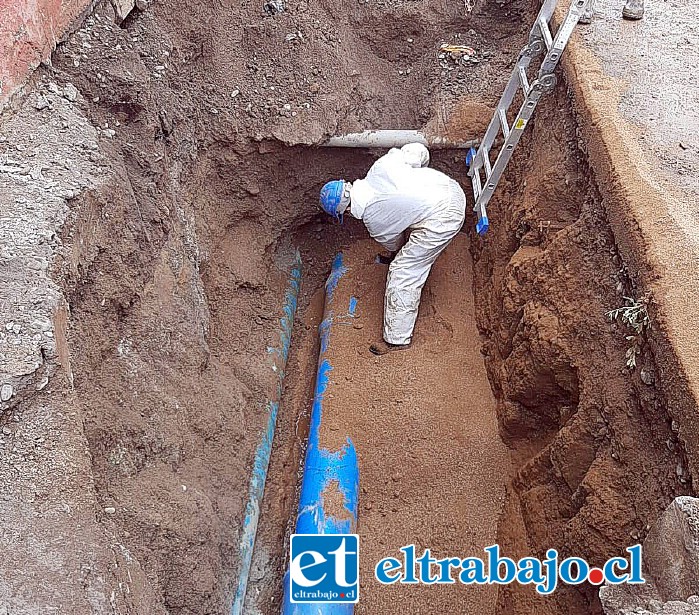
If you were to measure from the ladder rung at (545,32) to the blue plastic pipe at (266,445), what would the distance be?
8.44 ft

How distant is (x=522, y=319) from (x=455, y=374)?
30.7 inches

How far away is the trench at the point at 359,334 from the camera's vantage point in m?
2.89

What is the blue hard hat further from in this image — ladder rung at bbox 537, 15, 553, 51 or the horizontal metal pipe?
ladder rung at bbox 537, 15, 553, 51

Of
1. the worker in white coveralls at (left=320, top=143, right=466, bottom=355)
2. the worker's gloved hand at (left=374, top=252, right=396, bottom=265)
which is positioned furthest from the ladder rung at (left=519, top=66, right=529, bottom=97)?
the worker's gloved hand at (left=374, top=252, right=396, bottom=265)

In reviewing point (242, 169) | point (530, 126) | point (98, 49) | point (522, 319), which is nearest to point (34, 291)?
point (98, 49)

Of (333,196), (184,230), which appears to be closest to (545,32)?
(333,196)

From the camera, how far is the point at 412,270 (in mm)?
4457

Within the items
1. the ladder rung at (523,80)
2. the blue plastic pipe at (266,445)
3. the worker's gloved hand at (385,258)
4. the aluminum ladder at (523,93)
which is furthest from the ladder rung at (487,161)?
the blue plastic pipe at (266,445)

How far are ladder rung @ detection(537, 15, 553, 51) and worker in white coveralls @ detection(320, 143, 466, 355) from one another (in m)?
1.08

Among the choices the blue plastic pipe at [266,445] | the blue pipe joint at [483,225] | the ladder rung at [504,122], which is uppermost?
the ladder rung at [504,122]

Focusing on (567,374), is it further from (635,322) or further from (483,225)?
(483,225)

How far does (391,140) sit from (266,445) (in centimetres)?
253

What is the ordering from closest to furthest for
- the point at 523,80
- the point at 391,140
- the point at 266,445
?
the point at 523,80 → the point at 266,445 → the point at 391,140

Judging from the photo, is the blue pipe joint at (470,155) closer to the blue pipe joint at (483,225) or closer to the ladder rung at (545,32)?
the blue pipe joint at (483,225)
